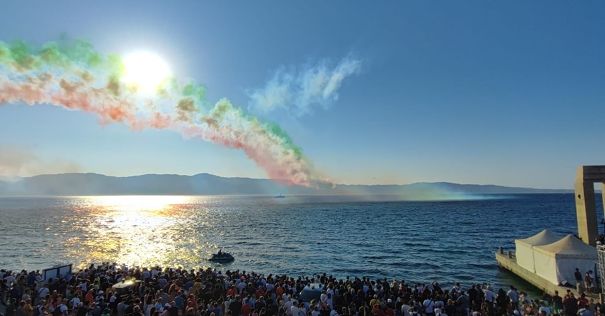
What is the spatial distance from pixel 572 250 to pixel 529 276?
668 cm

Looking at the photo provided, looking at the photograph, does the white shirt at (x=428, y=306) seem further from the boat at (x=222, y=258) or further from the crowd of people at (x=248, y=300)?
the boat at (x=222, y=258)

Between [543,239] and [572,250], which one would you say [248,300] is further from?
[543,239]

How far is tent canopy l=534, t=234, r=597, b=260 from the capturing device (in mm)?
26634

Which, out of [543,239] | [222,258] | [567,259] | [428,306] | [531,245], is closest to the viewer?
[428,306]

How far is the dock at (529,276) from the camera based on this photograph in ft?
87.8

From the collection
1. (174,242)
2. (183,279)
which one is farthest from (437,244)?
(183,279)

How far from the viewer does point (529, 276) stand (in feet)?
108

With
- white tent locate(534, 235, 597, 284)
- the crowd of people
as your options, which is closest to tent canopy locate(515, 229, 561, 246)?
white tent locate(534, 235, 597, 284)

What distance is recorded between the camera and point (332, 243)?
65625mm

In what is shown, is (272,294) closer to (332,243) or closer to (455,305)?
(455,305)

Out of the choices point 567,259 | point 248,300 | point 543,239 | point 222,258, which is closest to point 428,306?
point 248,300

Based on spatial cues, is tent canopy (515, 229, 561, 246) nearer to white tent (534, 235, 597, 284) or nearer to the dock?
the dock

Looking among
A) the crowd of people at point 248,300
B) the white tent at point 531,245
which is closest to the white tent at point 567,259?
the white tent at point 531,245

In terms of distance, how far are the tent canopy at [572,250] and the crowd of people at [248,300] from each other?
634cm
